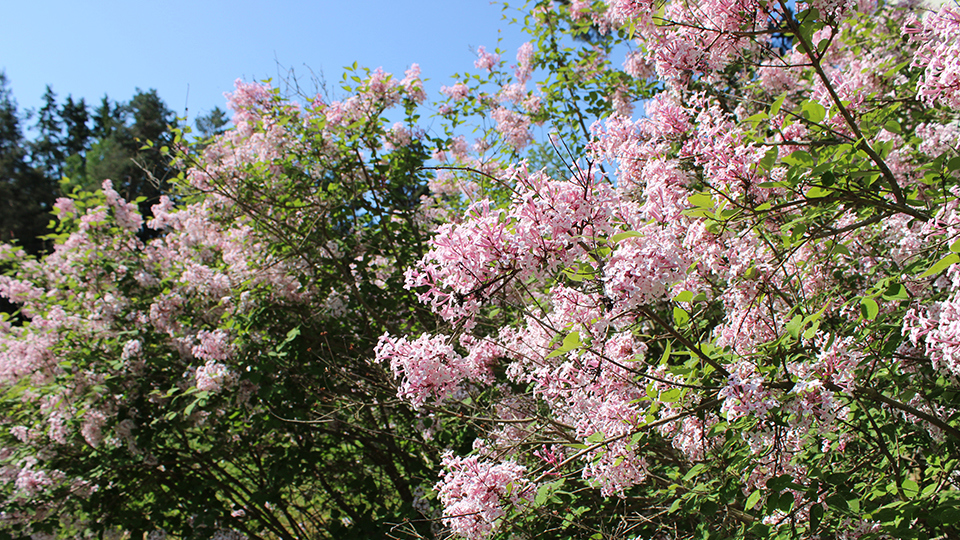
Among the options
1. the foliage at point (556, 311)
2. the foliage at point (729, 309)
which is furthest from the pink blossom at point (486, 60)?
the foliage at point (729, 309)

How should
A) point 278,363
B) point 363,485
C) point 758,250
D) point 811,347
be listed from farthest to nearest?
point 363,485 < point 278,363 < point 758,250 < point 811,347

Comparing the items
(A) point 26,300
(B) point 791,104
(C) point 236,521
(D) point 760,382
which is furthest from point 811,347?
(A) point 26,300

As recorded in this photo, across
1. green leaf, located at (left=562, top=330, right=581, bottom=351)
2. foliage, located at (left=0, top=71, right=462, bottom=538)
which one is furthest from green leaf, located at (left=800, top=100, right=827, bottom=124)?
foliage, located at (left=0, top=71, right=462, bottom=538)

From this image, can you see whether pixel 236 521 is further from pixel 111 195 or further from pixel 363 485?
pixel 111 195

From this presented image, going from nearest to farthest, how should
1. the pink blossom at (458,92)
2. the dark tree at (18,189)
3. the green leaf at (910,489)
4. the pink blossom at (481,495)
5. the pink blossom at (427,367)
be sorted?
the green leaf at (910,489), the pink blossom at (427,367), the pink blossom at (481,495), the pink blossom at (458,92), the dark tree at (18,189)

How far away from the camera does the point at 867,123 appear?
78.2 inches

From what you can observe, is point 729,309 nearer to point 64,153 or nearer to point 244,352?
point 244,352

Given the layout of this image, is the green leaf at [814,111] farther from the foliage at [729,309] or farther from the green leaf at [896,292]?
the green leaf at [896,292]

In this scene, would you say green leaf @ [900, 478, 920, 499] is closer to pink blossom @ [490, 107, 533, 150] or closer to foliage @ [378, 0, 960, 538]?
foliage @ [378, 0, 960, 538]

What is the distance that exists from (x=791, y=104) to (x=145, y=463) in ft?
21.1

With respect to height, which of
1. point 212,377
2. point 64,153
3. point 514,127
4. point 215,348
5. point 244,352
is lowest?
point 212,377

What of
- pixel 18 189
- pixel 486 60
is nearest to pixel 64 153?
pixel 18 189

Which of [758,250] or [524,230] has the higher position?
[524,230]

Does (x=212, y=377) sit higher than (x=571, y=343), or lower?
higher
